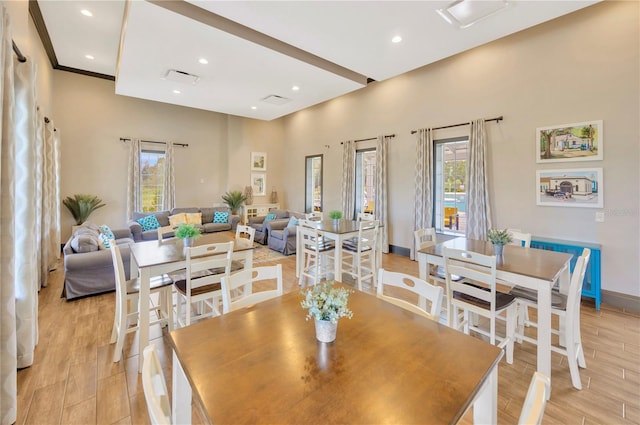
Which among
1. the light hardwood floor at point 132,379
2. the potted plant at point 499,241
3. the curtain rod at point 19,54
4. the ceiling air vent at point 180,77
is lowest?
the light hardwood floor at point 132,379

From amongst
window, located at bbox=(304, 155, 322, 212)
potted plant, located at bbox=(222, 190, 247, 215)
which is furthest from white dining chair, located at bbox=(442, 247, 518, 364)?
potted plant, located at bbox=(222, 190, 247, 215)


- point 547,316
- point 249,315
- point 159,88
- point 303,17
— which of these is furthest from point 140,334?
point 159,88

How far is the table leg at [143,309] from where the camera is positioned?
2.23 metres

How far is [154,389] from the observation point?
82cm

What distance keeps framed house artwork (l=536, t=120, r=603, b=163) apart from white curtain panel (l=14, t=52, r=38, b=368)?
571 centimetres

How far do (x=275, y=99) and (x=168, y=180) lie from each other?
365 cm

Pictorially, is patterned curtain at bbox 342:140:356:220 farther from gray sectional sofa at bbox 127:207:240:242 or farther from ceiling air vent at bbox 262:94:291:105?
gray sectional sofa at bbox 127:207:240:242

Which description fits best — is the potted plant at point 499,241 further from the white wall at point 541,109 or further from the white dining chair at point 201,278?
the white dining chair at point 201,278

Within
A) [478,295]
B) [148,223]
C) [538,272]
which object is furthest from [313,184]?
[538,272]

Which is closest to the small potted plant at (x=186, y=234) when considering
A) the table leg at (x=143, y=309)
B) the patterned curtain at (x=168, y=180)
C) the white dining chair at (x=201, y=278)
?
the white dining chair at (x=201, y=278)

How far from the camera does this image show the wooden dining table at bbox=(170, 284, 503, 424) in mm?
832

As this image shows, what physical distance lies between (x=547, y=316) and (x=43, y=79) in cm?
746

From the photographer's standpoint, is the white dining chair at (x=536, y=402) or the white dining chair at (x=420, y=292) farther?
the white dining chair at (x=420, y=292)

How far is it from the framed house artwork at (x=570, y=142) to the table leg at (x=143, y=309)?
5006 millimetres
